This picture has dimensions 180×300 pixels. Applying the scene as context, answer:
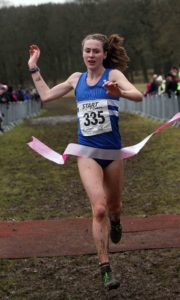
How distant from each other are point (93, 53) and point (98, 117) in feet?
1.89

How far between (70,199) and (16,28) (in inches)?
2310

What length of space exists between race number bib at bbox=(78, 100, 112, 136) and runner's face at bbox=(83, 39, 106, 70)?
34 centimetres

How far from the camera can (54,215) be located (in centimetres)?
757

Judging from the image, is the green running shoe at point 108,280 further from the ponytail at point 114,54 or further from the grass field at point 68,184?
the grass field at point 68,184

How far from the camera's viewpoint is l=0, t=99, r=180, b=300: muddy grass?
479cm

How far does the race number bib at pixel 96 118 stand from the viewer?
504cm

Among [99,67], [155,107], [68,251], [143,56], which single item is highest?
[99,67]

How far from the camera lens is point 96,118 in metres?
5.04

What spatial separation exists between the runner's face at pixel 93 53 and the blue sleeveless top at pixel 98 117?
0.47ft

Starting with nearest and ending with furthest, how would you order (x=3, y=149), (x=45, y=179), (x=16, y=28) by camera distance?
(x=45, y=179)
(x=3, y=149)
(x=16, y=28)

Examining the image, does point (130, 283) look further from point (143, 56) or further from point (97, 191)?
point (143, 56)

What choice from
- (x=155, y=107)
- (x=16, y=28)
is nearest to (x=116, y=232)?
(x=155, y=107)

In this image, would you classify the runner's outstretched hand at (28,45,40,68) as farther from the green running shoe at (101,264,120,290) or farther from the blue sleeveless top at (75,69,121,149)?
the green running shoe at (101,264,120,290)

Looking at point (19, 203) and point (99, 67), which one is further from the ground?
point (99, 67)
